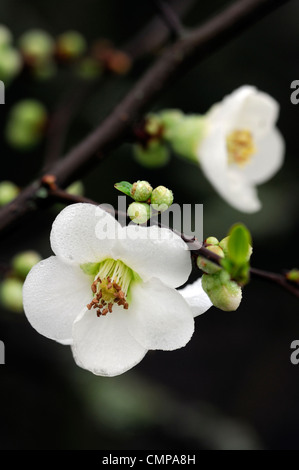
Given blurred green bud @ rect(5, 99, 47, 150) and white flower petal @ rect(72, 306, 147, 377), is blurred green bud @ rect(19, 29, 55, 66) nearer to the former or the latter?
blurred green bud @ rect(5, 99, 47, 150)

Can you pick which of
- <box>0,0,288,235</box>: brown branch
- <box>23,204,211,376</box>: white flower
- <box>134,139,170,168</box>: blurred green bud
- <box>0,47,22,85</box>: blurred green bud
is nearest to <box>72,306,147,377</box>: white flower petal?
<box>23,204,211,376</box>: white flower

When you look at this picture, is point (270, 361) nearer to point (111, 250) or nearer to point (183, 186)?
point (183, 186)

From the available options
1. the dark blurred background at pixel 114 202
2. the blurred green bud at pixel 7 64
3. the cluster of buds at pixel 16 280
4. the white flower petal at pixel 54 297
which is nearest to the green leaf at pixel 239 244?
the white flower petal at pixel 54 297

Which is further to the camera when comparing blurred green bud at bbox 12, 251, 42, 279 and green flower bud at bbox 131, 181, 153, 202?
blurred green bud at bbox 12, 251, 42, 279

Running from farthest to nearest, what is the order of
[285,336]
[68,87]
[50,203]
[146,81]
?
[285,336] → [68,87] → [146,81] → [50,203]

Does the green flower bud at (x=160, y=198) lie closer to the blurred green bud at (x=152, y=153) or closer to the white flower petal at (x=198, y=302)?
the white flower petal at (x=198, y=302)

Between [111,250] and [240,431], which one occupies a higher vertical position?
[240,431]
